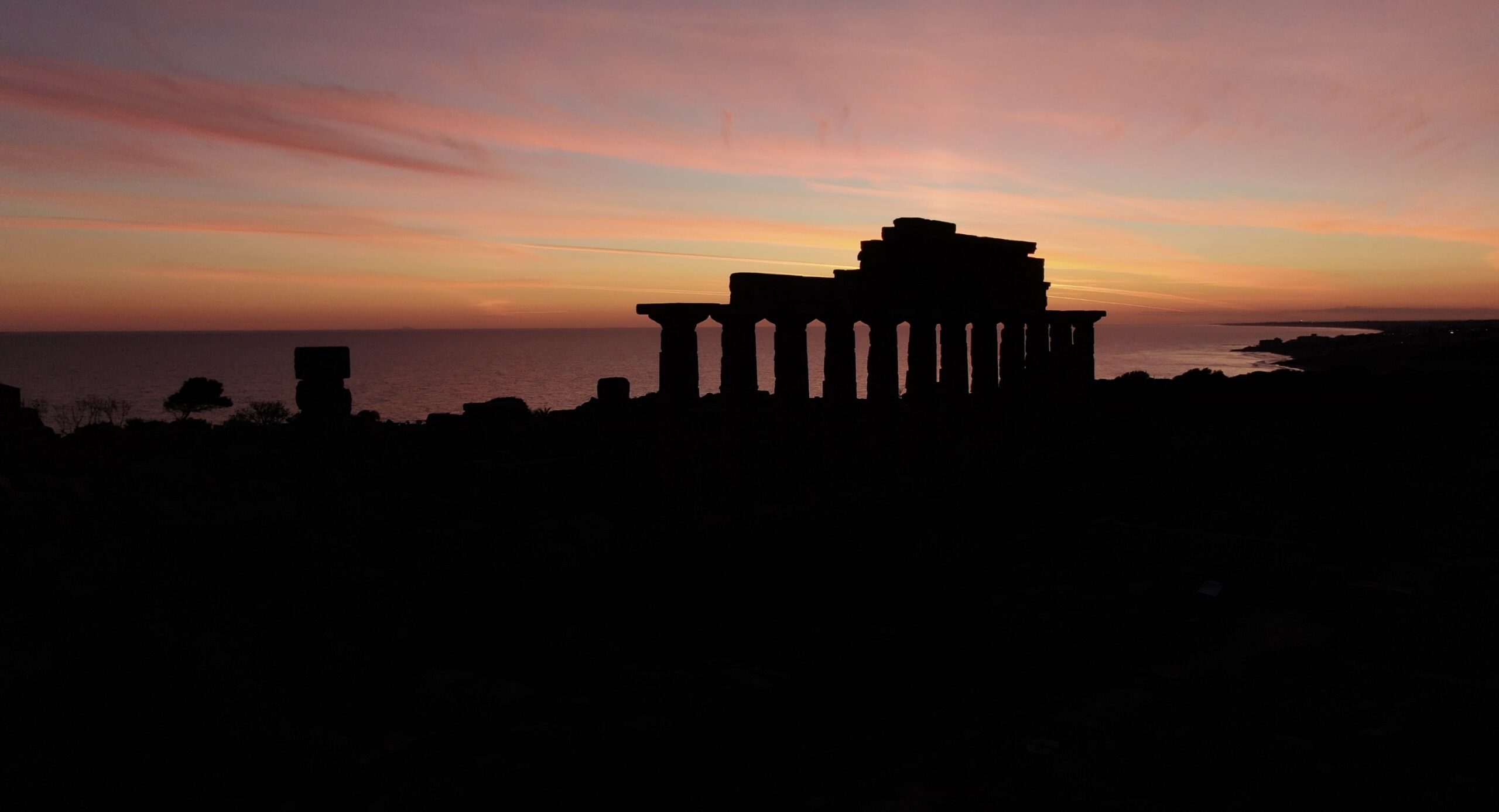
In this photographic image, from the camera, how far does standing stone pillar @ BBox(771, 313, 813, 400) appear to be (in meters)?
17.4

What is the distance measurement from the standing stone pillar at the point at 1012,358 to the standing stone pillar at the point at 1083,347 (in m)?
2.64

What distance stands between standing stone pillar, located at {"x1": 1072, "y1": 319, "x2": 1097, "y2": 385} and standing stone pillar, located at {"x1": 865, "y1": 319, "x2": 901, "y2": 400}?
8009 mm

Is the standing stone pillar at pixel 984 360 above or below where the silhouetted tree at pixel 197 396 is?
above

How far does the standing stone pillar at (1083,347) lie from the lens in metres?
25.9

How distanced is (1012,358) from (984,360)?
156cm

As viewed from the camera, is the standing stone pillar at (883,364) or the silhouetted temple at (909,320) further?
the standing stone pillar at (883,364)

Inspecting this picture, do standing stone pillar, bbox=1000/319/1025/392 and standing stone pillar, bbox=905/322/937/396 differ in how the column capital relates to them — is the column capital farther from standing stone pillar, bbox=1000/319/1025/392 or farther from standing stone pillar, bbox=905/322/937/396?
standing stone pillar, bbox=1000/319/1025/392

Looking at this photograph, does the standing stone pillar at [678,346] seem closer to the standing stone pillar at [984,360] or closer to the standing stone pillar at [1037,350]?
the standing stone pillar at [984,360]

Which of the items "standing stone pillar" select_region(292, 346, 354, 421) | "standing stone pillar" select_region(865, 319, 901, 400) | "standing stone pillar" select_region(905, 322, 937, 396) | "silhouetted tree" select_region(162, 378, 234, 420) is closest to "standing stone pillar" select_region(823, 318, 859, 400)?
"standing stone pillar" select_region(865, 319, 901, 400)

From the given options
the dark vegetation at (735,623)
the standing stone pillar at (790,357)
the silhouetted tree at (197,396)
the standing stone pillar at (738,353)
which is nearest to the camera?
the dark vegetation at (735,623)

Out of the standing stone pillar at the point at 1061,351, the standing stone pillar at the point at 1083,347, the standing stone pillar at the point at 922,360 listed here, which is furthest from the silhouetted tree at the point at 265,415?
the standing stone pillar at the point at 1083,347

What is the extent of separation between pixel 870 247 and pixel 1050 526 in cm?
626

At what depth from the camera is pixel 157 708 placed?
30.6ft

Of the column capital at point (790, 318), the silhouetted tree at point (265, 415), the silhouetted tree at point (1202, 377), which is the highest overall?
the column capital at point (790, 318)
